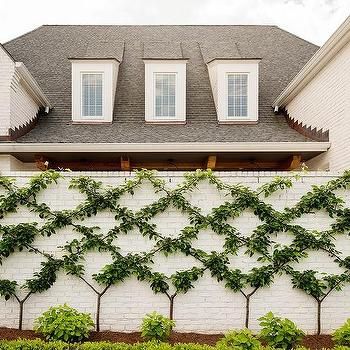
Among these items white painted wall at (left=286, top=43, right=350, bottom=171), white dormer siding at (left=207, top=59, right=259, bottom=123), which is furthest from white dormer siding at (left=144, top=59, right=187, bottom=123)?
white painted wall at (left=286, top=43, right=350, bottom=171)

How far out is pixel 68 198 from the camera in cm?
813

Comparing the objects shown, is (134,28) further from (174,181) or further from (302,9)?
(174,181)

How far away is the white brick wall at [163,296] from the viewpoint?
8.02m


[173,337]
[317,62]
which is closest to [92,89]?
[317,62]

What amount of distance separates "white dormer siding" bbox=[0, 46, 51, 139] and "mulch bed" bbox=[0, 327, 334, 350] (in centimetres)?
466

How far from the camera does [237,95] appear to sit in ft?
43.3

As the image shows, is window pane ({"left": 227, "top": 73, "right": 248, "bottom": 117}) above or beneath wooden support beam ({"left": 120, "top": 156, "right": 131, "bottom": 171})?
above

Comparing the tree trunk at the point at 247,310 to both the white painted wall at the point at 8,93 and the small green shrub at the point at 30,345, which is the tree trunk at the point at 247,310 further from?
the white painted wall at the point at 8,93

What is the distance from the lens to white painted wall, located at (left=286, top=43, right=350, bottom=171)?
34.0ft

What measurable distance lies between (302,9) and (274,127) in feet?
35.4

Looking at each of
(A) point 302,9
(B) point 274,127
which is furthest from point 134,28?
(A) point 302,9

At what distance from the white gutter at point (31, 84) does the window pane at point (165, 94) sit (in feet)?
8.18

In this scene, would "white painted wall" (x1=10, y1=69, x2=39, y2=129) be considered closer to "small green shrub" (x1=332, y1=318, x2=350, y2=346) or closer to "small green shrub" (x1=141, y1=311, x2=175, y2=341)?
"small green shrub" (x1=141, y1=311, x2=175, y2=341)

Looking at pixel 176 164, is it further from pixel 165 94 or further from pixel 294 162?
pixel 294 162
